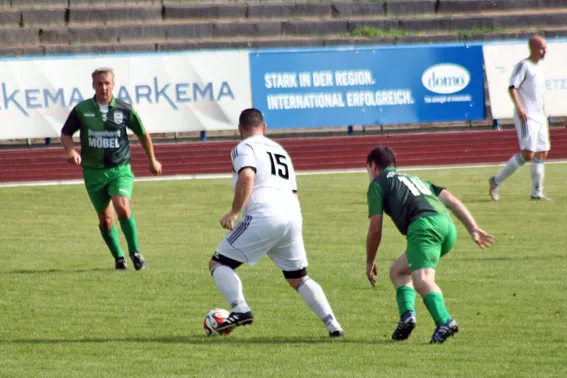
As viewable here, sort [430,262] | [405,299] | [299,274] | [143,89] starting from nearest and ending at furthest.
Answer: [430,262] < [405,299] < [299,274] < [143,89]

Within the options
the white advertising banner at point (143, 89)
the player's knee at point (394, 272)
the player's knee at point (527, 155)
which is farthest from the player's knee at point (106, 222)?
the white advertising banner at point (143, 89)

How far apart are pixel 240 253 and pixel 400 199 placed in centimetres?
114

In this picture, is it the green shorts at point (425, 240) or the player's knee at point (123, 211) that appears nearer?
the green shorts at point (425, 240)

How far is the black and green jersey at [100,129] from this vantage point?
37.6ft

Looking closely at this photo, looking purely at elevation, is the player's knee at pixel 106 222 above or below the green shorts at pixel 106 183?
below

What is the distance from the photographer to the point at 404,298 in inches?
305

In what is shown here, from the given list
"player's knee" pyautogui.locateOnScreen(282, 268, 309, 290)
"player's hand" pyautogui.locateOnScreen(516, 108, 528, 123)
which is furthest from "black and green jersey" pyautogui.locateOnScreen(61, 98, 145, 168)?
"player's hand" pyautogui.locateOnScreen(516, 108, 528, 123)

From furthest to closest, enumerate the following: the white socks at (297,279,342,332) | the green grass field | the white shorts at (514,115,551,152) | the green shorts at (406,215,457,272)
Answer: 1. the white shorts at (514,115,551,152)
2. the white socks at (297,279,342,332)
3. the green shorts at (406,215,457,272)
4. the green grass field

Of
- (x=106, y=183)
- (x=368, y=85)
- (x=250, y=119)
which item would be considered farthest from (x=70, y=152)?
(x=368, y=85)

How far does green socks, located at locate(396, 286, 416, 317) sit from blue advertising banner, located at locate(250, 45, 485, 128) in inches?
584

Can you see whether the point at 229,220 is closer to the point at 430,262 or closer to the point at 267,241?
the point at 267,241

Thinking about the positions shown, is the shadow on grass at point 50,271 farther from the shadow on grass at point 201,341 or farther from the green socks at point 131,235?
the shadow on grass at point 201,341

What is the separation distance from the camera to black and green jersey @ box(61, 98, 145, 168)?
11469 millimetres

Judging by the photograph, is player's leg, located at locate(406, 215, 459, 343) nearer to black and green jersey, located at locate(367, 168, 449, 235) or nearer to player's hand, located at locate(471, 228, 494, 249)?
black and green jersey, located at locate(367, 168, 449, 235)
